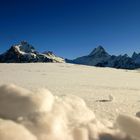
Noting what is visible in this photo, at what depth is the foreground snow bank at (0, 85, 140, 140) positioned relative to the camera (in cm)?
400

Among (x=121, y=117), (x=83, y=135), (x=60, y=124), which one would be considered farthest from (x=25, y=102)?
(x=121, y=117)

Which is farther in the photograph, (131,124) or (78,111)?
(78,111)

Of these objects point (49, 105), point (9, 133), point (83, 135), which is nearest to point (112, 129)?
point (83, 135)

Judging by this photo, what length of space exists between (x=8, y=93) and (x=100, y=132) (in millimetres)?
1240

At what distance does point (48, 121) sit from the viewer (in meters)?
4.15

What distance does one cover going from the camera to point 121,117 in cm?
454

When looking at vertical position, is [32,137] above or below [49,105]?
below

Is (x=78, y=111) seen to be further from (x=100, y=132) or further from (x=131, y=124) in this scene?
(x=131, y=124)

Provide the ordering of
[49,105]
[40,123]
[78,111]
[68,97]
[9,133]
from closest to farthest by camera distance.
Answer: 1. [9,133]
2. [40,123]
3. [49,105]
4. [78,111]
5. [68,97]

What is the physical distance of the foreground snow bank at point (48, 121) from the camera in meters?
4.00

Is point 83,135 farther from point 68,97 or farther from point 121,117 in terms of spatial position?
point 68,97

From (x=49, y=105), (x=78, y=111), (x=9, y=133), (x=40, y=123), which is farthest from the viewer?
(x=78, y=111)

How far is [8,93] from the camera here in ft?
14.4

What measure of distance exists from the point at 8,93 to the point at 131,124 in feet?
4.99
